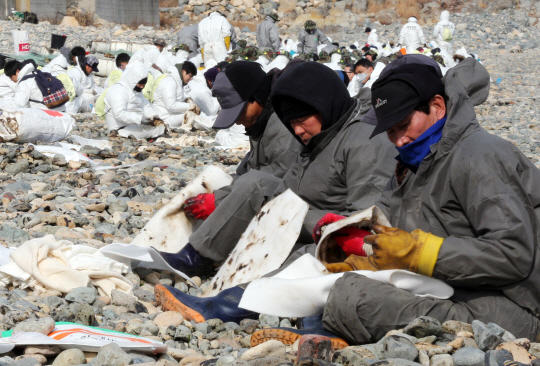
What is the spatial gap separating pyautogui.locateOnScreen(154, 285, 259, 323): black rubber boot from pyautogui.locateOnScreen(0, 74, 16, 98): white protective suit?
8.36 m

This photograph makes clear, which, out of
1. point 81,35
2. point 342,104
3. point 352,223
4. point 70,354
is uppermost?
point 342,104

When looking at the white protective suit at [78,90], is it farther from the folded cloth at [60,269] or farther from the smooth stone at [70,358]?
the smooth stone at [70,358]

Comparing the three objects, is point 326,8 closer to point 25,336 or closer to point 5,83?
point 5,83

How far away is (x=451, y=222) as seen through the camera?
229cm

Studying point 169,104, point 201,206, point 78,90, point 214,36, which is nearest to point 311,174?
point 201,206

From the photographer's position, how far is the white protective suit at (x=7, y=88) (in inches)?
397

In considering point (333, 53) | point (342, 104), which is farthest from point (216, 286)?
point (333, 53)

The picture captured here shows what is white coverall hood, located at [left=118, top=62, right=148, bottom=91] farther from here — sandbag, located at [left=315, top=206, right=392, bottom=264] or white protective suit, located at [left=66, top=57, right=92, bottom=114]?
sandbag, located at [left=315, top=206, right=392, bottom=264]

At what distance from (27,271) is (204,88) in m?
7.43

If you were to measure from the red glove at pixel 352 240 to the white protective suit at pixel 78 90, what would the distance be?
9.03m

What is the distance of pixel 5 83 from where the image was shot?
10.2 metres

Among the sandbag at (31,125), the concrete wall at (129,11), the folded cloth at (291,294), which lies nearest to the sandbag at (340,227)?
the folded cloth at (291,294)

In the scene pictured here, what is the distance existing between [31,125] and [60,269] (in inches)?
176

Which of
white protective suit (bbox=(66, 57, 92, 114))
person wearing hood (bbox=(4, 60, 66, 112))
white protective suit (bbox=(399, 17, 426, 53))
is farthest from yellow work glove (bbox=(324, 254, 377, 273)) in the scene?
white protective suit (bbox=(399, 17, 426, 53))
